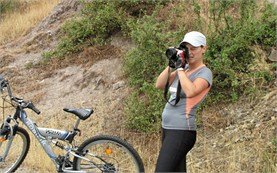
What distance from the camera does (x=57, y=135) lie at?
518 cm

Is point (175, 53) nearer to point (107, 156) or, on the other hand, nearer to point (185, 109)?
point (185, 109)

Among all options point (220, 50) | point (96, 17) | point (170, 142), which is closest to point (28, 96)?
point (96, 17)

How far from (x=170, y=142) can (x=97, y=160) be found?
3.78ft

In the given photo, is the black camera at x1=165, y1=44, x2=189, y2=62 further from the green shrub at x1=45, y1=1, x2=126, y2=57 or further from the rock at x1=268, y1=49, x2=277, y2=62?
the green shrub at x1=45, y1=1, x2=126, y2=57

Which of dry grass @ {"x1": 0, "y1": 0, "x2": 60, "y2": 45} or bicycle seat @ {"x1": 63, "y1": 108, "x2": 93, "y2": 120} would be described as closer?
bicycle seat @ {"x1": 63, "y1": 108, "x2": 93, "y2": 120}

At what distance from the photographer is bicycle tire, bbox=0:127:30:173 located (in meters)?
5.61

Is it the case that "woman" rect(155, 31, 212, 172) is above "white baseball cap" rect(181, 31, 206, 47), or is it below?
below

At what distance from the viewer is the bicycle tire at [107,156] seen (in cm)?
486

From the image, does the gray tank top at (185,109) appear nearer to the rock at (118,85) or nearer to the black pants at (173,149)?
the black pants at (173,149)

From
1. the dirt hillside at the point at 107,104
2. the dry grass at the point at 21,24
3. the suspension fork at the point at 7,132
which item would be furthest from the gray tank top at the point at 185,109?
the dry grass at the point at 21,24

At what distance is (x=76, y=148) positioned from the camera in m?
5.04

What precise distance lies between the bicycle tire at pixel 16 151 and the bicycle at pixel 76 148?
0.04ft

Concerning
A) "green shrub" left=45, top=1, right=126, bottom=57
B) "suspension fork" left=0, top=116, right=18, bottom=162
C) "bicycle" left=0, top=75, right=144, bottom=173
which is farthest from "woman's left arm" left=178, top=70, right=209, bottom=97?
"green shrub" left=45, top=1, right=126, bottom=57

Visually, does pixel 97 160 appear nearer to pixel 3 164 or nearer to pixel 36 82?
pixel 3 164
